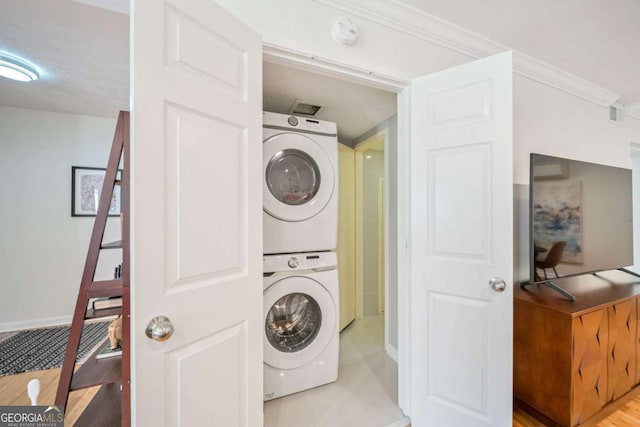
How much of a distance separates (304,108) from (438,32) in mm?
1093

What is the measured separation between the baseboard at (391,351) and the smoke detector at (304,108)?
88.4 inches

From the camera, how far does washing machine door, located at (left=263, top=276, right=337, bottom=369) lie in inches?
60.5

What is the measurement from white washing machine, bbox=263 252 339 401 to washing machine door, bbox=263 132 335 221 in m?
0.33

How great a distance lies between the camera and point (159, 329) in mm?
717

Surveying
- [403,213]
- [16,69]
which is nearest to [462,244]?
[403,213]

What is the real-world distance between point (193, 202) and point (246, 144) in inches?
12.9

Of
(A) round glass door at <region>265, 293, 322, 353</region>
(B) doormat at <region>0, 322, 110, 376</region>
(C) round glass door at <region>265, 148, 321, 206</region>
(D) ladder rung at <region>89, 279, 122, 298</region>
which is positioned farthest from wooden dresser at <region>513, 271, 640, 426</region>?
(B) doormat at <region>0, 322, 110, 376</region>

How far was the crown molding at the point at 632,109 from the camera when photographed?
238 cm

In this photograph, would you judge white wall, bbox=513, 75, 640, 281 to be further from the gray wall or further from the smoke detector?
the smoke detector

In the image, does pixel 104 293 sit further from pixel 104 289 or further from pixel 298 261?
pixel 298 261

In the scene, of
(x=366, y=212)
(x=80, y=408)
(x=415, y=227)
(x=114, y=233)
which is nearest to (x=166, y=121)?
(x=415, y=227)

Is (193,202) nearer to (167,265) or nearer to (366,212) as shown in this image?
(167,265)

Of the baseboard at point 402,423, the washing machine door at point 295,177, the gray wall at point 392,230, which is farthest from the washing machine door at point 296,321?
the gray wall at point 392,230

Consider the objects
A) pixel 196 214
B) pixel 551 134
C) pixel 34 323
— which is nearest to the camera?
pixel 196 214
